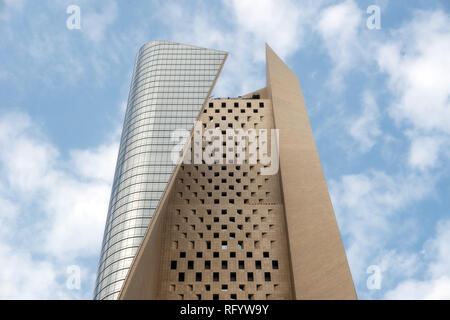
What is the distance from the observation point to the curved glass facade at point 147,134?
1733cm

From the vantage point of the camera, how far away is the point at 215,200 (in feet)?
63.4

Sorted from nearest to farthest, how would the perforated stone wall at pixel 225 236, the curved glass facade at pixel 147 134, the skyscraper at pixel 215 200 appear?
the skyscraper at pixel 215 200 → the perforated stone wall at pixel 225 236 → the curved glass facade at pixel 147 134

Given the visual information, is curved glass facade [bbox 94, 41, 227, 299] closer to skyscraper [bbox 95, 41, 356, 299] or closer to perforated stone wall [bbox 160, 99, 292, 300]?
skyscraper [bbox 95, 41, 356, 299]

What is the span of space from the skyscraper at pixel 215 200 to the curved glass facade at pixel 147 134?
6 cm

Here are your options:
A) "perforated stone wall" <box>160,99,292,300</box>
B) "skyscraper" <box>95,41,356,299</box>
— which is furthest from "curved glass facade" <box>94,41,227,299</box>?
"perforated stone wall" <box>160,99,292,300</box>

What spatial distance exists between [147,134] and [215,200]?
16.3 ft

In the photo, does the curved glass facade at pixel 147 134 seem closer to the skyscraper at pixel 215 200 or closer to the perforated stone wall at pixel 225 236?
the skyscraper at pixel 215 200

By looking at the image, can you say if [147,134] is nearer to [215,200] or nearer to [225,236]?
[215,200]

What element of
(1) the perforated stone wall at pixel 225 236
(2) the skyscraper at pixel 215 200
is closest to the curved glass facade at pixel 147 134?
(2) the skyscraper at pixel 215 200

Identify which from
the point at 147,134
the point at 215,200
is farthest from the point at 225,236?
the point at 147,134

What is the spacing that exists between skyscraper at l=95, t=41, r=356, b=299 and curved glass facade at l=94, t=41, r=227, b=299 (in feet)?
0.21

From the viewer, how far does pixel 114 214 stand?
63.3 ft

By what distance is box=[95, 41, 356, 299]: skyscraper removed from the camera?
16172 mm
